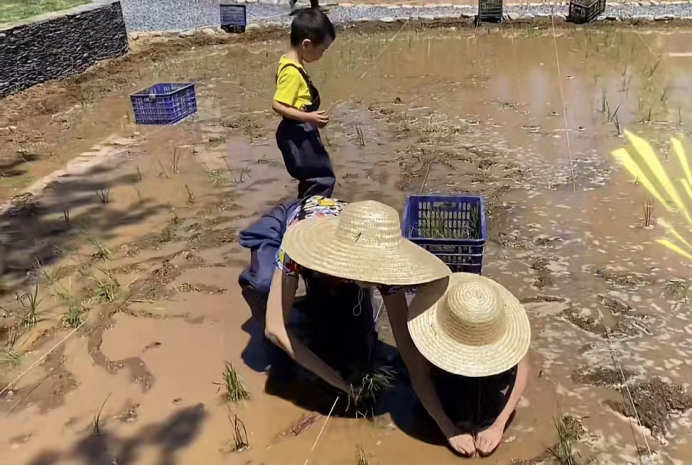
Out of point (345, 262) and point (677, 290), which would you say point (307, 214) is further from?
point (677, 290)

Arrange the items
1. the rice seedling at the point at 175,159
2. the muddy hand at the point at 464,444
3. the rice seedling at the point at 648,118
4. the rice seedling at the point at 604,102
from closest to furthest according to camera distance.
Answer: the muddy hand at the point at 464,444 → the rice seedling at the point at 175,159 → the rice seedling at the point at 648,118 → the rice seedling at the point at 604,102

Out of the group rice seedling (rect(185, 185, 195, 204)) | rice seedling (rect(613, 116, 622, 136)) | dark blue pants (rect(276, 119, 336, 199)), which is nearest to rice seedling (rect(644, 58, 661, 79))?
rice seedling (rect(613, 116, 622, 136))

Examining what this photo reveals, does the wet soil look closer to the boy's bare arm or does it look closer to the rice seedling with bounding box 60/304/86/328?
the boy's bare arm

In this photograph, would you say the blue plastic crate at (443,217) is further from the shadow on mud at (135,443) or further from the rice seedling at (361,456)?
the shadow on mud at (135,443)

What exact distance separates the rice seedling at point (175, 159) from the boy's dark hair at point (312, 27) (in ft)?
10.2

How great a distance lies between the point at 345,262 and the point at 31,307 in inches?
92.8

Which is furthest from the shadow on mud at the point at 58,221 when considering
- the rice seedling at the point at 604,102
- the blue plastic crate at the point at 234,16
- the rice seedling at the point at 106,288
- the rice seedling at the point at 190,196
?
the blue plastic crate at the point at 234,16

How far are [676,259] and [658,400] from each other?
5.31 feet

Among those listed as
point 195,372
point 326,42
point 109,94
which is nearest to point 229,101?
point 109,94

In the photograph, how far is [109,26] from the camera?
11.6m

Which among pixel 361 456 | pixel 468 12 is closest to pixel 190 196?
pixel 361 456

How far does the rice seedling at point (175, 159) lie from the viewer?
20.8 ft

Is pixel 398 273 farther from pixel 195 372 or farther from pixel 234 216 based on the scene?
pixel 234 216

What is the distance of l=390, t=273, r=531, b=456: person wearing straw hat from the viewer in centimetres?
255
